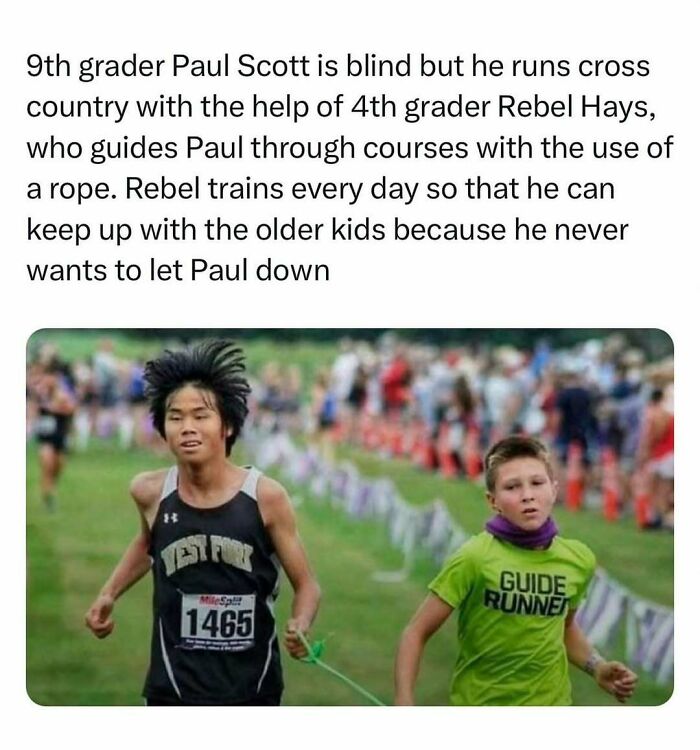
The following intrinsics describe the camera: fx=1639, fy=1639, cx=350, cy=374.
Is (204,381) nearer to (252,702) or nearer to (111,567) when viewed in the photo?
(111,567)

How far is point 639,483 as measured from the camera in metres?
6.28

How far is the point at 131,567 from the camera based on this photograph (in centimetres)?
561

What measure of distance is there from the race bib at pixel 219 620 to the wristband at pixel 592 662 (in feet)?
3.68

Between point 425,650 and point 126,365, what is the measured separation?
1535 mm

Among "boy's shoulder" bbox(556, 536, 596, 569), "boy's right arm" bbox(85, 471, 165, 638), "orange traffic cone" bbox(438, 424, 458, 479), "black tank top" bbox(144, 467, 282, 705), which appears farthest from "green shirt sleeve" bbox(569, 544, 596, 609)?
"boy's right arm" bbox(85, 471, 165, 638)

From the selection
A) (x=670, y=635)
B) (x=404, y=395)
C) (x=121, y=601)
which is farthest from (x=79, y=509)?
(x=670, y=635)

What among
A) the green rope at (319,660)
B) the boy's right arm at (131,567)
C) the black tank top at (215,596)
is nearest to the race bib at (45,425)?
the boy's right arm at (131,567)

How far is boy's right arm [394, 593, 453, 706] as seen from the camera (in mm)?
5285

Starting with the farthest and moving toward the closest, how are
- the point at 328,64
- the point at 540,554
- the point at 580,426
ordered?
the point at 580,426 < the point at 328,64 < the point at 540,554

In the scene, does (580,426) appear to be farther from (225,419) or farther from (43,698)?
(43,698)

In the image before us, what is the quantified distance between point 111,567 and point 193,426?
856mm

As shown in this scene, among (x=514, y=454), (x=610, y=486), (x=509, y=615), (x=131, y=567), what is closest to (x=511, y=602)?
(x=509, y=615)

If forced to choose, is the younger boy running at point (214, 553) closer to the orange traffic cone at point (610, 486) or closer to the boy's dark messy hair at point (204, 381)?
the boy's dark messy hair at point (204, 381)

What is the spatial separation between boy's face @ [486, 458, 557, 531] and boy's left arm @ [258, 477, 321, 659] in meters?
0.69
